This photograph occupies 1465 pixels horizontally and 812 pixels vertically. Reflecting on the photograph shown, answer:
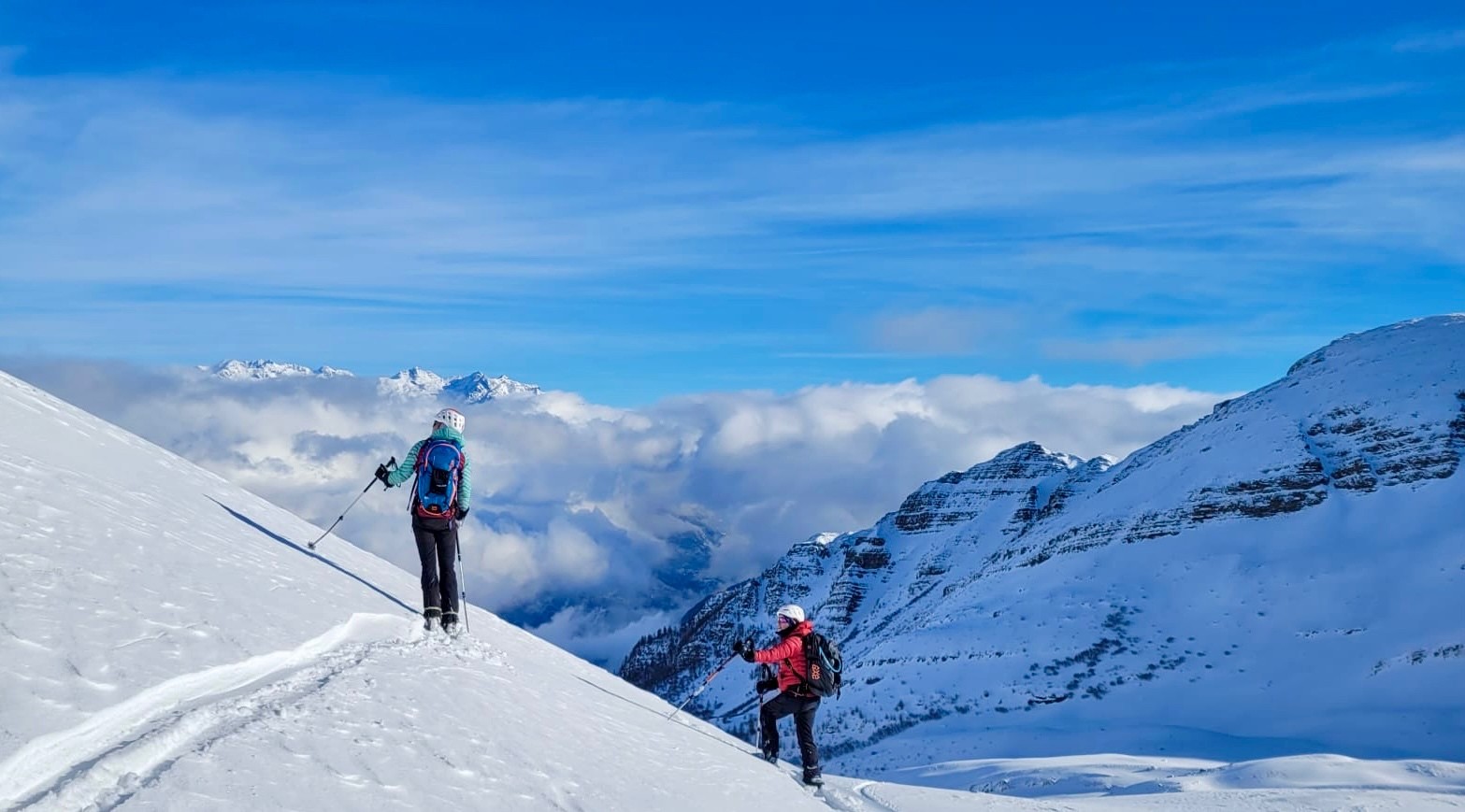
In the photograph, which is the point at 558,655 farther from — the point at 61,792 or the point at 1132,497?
the point at 1132,497

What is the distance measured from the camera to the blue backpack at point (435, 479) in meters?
11.9

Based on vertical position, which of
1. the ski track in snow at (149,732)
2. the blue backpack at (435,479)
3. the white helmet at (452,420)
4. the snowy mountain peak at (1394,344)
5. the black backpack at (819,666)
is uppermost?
the snowy mountain peak at (1394,344)

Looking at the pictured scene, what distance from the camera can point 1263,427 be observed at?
84562 millimetres

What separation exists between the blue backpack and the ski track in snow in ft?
9.69

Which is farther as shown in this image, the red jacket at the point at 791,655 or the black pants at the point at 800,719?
the black pants at the point at 800,719

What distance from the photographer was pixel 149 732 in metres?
6.32

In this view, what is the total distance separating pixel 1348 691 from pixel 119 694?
58590 millimetres

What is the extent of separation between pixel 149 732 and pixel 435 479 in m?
5.72

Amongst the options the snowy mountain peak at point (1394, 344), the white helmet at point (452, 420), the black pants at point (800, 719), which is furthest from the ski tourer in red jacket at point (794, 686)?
the snowy mountain peak at point (1394, 344)

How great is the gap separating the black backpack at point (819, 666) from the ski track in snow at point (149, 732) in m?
6.07

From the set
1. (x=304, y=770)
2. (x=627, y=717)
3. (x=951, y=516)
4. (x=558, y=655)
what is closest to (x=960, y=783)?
(x=558, y=655)

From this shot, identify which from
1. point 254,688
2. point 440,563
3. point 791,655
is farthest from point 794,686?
point 254,688

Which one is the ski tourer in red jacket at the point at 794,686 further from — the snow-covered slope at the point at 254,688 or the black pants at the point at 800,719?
the snow-covered slope at the point at 254,688

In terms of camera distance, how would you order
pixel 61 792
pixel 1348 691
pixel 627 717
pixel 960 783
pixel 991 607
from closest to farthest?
1. pixel 61 792
2. pixel 627 717
3. pixel 960 783
4. pixel 1348 691
5. pixel 991 607
